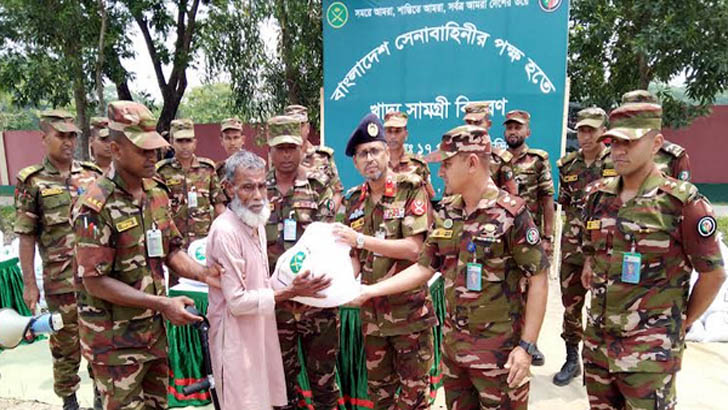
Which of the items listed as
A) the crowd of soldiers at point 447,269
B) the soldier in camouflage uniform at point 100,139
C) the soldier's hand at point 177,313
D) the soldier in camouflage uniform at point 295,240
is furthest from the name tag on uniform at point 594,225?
the soldier in camouflage uniform at point 100,139

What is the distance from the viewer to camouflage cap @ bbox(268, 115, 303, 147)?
3125 millimetres

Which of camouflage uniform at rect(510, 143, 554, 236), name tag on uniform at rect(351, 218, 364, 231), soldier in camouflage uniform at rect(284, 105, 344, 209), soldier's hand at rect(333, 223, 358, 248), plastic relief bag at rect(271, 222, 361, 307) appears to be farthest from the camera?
soldier in camouflage uniform at rect(284, 105, 344, 209)

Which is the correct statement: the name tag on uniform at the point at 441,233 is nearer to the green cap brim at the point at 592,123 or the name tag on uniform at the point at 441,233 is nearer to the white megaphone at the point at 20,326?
the white megaphone at the point at 20,326

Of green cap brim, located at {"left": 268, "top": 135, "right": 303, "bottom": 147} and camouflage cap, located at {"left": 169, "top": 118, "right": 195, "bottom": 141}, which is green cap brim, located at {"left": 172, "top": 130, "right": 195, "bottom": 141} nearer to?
camouflage cap, located at {"left": 169, "top": 118, "right": 195, "bottom": 141}

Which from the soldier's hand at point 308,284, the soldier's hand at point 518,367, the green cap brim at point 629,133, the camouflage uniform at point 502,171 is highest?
the green cap brim at point 629,133

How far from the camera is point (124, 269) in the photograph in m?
2.44

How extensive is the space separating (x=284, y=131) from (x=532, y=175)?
8.16ft

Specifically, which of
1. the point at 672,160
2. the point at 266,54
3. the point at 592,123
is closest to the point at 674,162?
the point at 672,160

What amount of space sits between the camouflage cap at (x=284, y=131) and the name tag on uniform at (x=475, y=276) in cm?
141

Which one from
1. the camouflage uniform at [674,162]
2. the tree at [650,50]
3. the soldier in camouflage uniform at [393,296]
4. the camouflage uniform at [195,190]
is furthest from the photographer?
the tree at [650,50]

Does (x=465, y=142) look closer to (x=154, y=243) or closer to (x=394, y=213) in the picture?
(x=394, y=213)

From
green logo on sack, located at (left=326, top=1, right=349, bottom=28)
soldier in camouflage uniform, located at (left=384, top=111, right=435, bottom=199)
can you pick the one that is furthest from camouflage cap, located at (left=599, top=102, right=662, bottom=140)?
green logo on sack, located at (left=326, top=1, right=349, bottom=28)

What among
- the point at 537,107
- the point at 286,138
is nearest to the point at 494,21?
the point at 537,107

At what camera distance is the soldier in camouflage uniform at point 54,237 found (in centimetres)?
361
